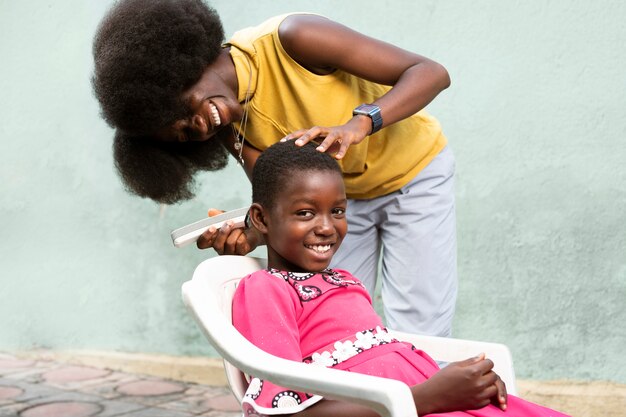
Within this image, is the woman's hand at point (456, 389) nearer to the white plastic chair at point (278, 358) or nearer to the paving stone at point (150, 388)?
the white plastic chair at point (278, 358)

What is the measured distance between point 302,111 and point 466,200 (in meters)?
1.54

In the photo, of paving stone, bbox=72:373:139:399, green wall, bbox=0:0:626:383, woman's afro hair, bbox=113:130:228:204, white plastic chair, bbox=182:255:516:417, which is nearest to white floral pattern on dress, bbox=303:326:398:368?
white plastic chair, bbox=182:255:516:417

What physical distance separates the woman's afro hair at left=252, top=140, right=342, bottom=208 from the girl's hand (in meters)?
0.02

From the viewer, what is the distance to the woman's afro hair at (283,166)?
1.86 metres

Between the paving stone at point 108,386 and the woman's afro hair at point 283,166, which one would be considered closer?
the woman's afro hair at point 283,166

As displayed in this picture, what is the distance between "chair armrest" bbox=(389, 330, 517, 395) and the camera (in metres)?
1.84

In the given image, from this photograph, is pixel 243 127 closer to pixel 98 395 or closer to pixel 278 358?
pixel 278 358

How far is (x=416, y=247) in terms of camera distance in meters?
2.25

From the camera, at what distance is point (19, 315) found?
4840 mm

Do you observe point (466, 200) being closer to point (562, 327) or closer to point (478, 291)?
point (478, 291)

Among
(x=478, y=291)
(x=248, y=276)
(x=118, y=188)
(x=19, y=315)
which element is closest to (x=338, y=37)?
(x=248, y=276)

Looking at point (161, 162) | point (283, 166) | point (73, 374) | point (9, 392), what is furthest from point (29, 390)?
point (283, 166)

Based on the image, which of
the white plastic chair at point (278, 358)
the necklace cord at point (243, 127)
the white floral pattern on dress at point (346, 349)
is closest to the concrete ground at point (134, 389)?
the white plastic chair at point (278, 358)

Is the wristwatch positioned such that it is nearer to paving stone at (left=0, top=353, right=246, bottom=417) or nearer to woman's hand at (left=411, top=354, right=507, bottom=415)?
woman's hand at (left=411, top=354, right=507, bottom=415)
